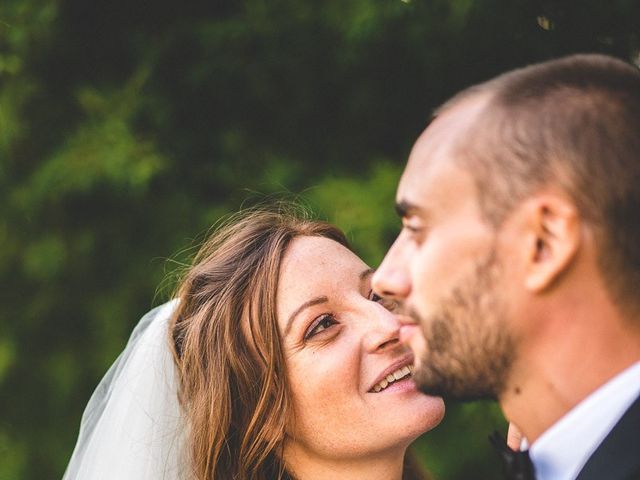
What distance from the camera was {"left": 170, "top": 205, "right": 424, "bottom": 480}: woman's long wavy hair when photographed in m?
2.92

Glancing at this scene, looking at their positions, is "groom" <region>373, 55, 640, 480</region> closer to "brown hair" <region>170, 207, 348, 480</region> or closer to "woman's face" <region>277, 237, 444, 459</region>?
"woman's face" <region>277, 237, 444, 459</region>

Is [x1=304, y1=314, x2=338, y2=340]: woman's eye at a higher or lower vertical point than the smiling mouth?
higher

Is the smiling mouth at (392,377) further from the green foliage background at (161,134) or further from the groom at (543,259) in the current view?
the green foliage background at (161,134)

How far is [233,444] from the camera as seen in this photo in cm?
307

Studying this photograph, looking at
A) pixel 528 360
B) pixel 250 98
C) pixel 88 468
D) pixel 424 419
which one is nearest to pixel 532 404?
pixel 528 360

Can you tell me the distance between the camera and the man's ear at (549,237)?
1766mm

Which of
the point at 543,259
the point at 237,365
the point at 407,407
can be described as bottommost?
the point at 407,407

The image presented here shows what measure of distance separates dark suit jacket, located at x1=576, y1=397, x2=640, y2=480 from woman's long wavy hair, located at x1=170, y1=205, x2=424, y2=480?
1303 millimetres

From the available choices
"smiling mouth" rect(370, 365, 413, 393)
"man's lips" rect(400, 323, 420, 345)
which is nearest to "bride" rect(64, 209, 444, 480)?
"smiling mouth" rect(370, 365, 413, 393)

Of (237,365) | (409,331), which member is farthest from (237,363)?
(409,331)

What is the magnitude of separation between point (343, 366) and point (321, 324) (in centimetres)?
18

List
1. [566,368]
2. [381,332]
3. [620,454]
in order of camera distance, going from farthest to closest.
A: [381,332]
[566,368]
[620,454]

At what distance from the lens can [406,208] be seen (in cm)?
202

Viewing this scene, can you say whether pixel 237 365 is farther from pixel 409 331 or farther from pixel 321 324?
pixel 409 331
